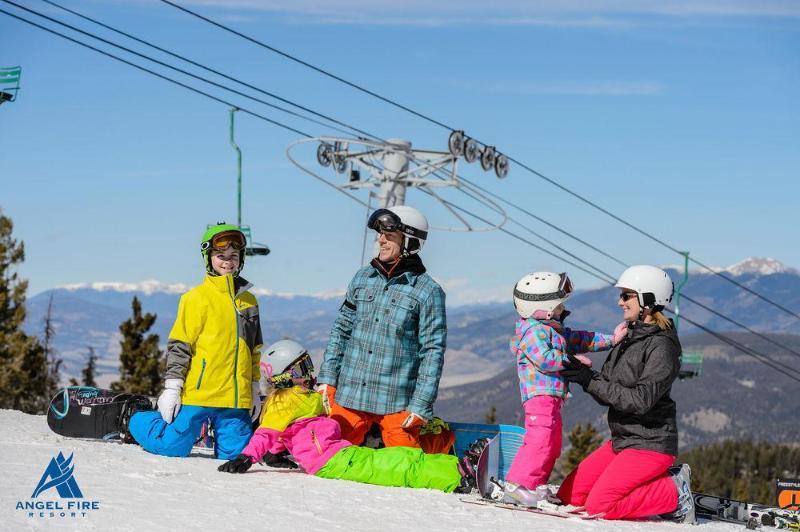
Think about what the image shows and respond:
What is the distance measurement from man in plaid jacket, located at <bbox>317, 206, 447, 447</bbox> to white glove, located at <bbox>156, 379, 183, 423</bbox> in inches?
40.3

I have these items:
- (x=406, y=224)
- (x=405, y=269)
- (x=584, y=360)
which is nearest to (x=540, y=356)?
(x=584, y=360)

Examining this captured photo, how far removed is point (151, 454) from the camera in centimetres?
795

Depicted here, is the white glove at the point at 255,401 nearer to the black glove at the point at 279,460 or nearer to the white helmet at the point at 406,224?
the black glove at the point at 279,460

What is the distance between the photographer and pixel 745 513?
23.1 ft

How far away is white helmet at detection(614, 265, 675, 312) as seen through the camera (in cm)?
679

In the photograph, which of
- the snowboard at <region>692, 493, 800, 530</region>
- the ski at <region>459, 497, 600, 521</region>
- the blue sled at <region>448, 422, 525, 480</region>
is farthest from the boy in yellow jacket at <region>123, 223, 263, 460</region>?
the snowboard at <region>692, 493, 800, 530</region>

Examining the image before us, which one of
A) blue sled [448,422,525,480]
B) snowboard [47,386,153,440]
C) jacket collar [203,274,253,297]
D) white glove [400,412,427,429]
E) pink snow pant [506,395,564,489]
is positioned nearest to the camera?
pink snow pant [506,395,564,489]

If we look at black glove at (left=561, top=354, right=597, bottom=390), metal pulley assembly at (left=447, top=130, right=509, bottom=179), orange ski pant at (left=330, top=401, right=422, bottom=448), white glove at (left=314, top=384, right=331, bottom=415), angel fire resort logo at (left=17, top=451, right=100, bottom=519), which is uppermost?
metal pulley assembly at (left=447, top=130, right=509, bottom=179)

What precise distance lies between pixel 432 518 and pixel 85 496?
1.89m

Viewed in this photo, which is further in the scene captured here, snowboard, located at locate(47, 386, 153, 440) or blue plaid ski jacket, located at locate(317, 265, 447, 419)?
snowboard, located at locate(47, 386, 153, 440)

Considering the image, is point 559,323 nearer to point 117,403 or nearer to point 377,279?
point 377,279

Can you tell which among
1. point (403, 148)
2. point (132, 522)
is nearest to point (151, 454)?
point (132, 522)

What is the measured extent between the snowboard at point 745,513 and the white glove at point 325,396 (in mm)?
2567

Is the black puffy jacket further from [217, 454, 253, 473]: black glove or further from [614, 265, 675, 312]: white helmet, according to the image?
[217, 454, 253, 473]: black glove
